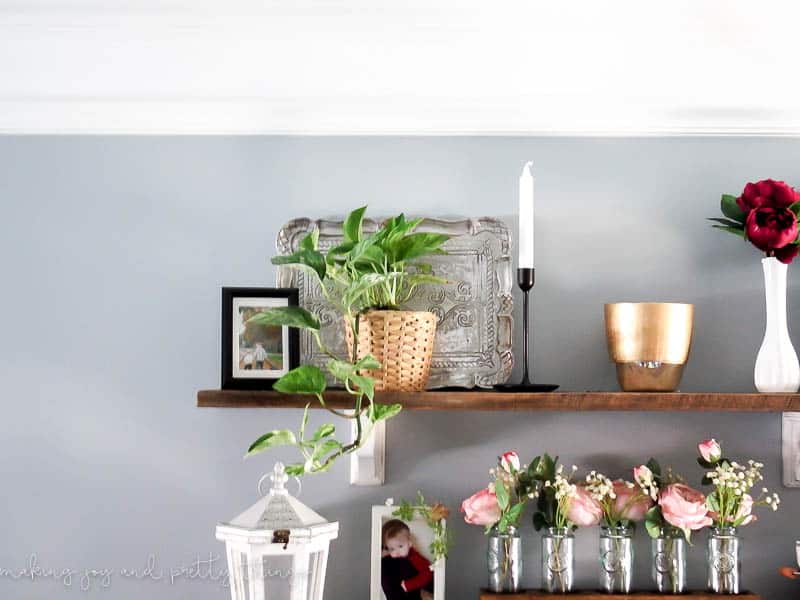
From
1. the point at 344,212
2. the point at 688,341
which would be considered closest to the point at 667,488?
the point at 688,341

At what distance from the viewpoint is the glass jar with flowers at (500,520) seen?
173 centimetres

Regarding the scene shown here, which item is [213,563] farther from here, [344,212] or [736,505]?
[736,505]

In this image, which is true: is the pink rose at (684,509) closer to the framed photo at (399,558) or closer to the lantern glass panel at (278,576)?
the framed photo at (399,558)

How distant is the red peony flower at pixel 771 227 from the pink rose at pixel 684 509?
474 mm

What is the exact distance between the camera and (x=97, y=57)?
1.90 metres

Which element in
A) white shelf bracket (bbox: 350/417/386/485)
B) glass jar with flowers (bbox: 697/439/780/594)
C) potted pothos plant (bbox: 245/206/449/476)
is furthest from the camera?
white shelf bracket (bbox: 350/417/386/485)

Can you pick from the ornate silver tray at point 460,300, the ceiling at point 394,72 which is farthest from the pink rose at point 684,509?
the ceiling at point 394,72

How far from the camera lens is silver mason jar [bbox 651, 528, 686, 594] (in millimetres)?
1747

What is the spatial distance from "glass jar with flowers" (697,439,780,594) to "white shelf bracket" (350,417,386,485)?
59cm

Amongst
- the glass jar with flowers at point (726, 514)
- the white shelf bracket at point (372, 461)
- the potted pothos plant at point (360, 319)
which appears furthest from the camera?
the white shelf bracket at point (372, 461)

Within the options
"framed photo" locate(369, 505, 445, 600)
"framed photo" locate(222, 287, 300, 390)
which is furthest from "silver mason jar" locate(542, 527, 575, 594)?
"framed photo" locate(222, 287, 300, 390)

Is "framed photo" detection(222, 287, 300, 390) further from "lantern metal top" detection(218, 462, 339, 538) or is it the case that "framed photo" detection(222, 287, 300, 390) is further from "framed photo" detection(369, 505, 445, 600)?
"framed photo" detection(369, 505, 445, 600)

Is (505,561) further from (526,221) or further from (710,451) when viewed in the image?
(526,221)

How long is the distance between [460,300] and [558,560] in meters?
0.52
